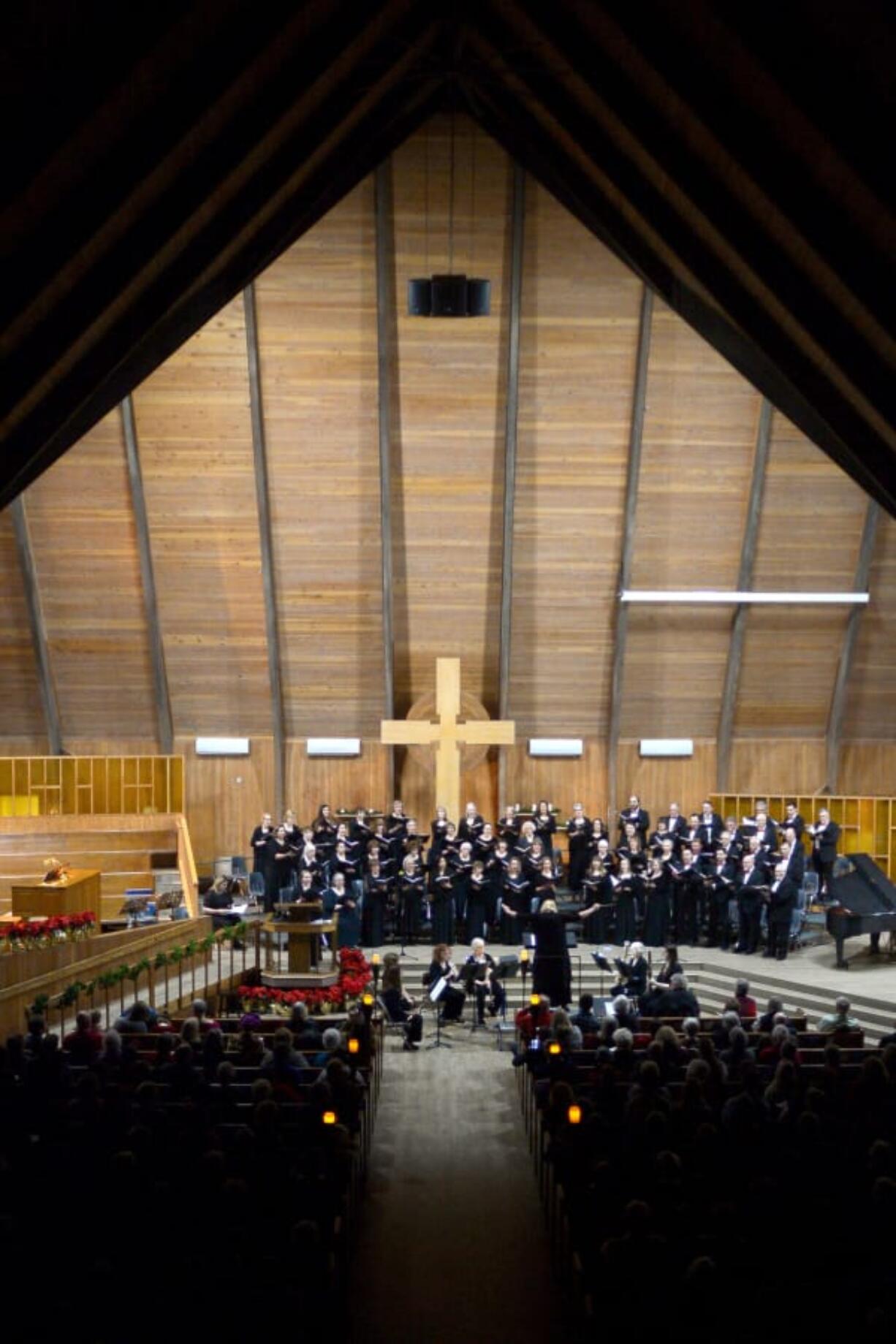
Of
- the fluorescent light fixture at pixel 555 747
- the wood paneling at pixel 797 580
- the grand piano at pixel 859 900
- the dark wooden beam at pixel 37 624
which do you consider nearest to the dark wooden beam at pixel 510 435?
the fluorescent light fixture at pixel 555 747

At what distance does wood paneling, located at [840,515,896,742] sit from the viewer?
79.0ft

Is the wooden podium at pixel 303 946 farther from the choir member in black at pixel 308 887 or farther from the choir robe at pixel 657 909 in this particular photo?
the choir robe at pixel 657 909

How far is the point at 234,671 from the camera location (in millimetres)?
25109

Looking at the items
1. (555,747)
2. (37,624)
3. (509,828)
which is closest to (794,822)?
(509,828)

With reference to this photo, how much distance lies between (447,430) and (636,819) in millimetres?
6314

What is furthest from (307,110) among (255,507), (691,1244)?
(255,507)

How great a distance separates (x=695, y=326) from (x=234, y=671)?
10.2 meters

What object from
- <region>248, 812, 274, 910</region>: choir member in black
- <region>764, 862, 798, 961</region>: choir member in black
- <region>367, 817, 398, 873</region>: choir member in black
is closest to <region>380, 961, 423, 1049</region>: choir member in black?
<region>367, 817, 398, 873</region>: choir member in black

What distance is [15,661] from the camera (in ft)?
80.9

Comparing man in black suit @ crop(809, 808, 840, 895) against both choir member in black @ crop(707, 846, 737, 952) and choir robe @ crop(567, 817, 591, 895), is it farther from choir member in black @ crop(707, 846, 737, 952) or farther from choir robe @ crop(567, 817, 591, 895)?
choir robe @ crop(567, 817, 591, 895)

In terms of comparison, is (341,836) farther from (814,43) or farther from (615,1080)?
(814,43)

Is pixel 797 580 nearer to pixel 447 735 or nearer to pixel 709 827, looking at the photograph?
pixel 709 827

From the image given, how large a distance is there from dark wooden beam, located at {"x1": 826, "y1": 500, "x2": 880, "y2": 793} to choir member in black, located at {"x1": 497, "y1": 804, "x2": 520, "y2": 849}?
5.49 m

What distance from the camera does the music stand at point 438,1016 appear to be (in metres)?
16.6
